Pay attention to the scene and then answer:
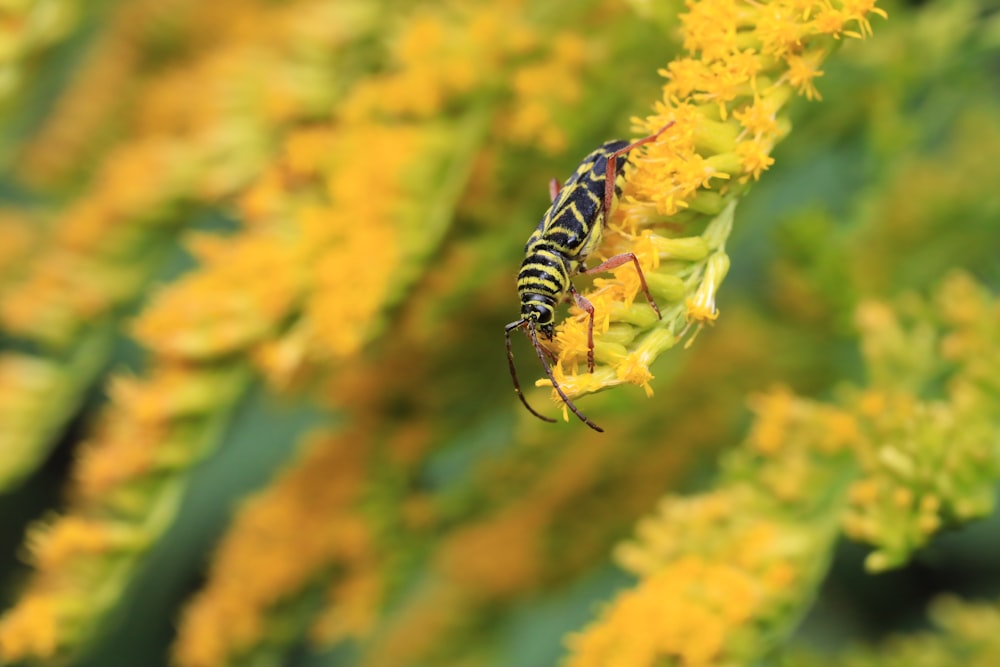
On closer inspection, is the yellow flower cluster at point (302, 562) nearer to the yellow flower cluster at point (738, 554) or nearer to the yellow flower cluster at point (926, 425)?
the yellow flower cluster at point (738, 554)

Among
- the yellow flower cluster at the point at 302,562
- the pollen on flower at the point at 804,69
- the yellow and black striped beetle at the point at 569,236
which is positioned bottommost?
the pollen on flower at the point at 804,69

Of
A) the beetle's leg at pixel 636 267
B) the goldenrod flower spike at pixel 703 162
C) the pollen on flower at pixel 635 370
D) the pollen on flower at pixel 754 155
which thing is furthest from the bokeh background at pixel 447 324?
the pollen on flower at pixel 635 370

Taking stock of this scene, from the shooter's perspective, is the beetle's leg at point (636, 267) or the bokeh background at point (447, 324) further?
the bokeh background at point (447, 324)

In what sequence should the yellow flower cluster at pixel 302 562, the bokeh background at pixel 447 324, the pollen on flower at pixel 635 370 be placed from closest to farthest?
the pollen on flower at pixel 635 370 → the bokeh background at pixel 447 324 → the yellow flower cluster at pixel 302 562

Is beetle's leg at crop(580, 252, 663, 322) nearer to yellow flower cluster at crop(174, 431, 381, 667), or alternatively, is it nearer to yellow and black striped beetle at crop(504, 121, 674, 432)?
yellow and black striped beetle at crop(504, 121, 674, 432)

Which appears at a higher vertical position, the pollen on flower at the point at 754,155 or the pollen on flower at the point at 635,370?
the pollen on flower at the point at 754,155

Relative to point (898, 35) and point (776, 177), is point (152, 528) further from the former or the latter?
point (898, 35)

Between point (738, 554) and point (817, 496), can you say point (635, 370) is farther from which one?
point (817, 496)

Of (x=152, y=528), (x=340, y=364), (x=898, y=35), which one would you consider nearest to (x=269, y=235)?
(x=340, y=364)
